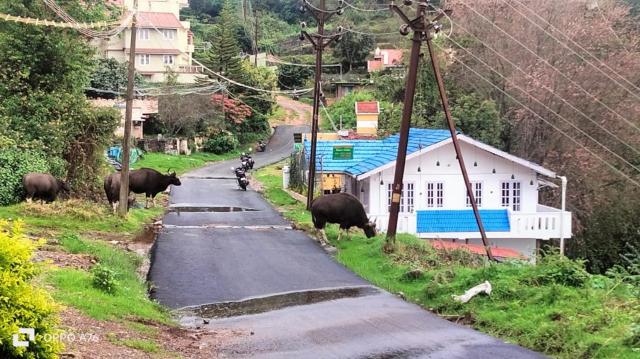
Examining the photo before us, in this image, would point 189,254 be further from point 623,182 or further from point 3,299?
point 623,182

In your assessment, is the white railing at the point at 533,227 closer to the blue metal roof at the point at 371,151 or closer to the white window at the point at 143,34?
the blue metal roof at the point at 371,151

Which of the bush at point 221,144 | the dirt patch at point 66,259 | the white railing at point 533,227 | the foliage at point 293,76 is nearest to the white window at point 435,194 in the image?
the white railing at point 533,227

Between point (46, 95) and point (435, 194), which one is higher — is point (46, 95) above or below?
above

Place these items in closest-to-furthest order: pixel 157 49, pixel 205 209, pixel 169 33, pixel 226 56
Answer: pixel 205 209, pixel 226 56, pixel 157 49, pixel 169 33

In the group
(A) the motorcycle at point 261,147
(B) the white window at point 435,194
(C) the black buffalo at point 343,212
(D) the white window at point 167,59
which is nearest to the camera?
(C) the black buffalo at point 343,212

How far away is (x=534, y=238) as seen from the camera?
94.7ft

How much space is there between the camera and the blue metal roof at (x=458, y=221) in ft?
92.0

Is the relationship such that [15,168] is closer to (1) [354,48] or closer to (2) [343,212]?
(2) [343,212]

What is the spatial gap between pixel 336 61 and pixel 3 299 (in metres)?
85.2

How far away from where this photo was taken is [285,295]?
14750 mm

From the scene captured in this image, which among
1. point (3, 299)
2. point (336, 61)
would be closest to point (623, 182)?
point (3, 299)

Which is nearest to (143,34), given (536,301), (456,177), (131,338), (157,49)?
(157,49)

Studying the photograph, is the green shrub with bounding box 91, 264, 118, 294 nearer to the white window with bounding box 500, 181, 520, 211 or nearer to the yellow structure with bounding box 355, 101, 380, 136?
the white window with bounding box 500, 181, 520, 211

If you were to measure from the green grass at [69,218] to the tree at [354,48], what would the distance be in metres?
66.2
